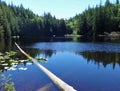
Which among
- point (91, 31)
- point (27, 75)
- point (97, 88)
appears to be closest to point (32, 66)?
point (27, 75)

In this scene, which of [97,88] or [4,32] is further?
[4,32]

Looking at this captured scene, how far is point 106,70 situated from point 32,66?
1067 cm

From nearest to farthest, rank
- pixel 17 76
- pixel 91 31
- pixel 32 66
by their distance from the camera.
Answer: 1. pixel 17 76
2. pixel 32 66
3. pixel 91 31

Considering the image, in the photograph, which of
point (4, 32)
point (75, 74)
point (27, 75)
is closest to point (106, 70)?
point (75, 74)

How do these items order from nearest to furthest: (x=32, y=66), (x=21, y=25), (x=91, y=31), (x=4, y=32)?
(x=32, y=66)
(x=4, y=32)
(x=91, y=31)
(x=21, y=25)

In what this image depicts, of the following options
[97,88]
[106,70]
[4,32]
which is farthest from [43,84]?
[4,32]

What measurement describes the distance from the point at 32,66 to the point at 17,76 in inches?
293

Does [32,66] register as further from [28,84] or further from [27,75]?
[28,84]

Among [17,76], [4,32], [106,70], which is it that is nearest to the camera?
[17,76]

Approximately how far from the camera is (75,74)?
30.5 metres

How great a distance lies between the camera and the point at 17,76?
99.7 feet

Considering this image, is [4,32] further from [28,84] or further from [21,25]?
[28,84]

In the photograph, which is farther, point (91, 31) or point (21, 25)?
point (21, 25)

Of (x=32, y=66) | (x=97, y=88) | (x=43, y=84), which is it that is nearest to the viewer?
(x=97, y=88)
